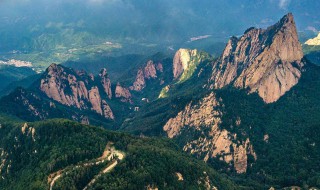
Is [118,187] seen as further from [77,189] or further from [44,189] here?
[44,189]

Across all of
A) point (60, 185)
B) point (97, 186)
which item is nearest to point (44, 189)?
point (60, 185)

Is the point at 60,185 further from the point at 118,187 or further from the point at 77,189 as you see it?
the point at 118,187

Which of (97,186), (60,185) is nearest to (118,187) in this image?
(97,186)

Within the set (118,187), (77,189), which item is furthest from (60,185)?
(118,187)

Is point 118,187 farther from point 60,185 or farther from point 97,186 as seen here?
point 60,185
